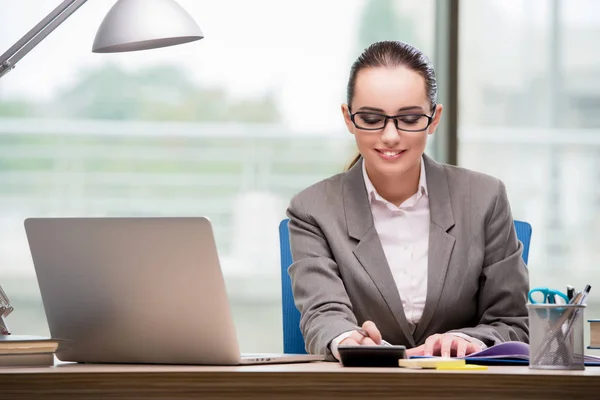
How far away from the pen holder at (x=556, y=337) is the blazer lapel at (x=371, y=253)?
2.11 feet

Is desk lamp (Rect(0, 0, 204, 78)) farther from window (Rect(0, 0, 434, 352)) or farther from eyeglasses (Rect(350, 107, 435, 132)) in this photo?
window (Rect(0, 0, 434, 352))

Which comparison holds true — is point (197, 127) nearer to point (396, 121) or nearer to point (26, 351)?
point (396, 121)

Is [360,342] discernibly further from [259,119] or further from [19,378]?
[259,119]

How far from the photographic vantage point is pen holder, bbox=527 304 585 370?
1.22 meters

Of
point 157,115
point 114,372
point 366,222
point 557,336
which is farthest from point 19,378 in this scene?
point 157,115

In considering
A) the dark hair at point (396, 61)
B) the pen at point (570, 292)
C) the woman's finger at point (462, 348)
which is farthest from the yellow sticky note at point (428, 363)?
the dark hair at point (396, 61)

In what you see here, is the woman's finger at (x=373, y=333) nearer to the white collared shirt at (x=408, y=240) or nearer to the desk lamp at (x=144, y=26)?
the white collared shirt at (x=408, y=240)

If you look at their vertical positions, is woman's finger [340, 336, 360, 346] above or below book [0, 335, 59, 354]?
below

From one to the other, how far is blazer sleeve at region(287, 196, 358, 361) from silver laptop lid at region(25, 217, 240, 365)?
32cm

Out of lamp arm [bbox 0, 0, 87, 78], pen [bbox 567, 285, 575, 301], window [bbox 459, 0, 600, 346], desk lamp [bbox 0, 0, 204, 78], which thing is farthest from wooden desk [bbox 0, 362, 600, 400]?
window [bbox 459, 0, 600, 346]

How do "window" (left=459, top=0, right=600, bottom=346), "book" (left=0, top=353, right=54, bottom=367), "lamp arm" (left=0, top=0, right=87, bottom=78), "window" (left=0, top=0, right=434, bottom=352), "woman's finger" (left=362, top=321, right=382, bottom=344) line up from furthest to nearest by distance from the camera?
"window" (left=459, top=0, right=600, bottom=346) < "window" (left=0, top=0, right=434, bottom=352) < "lamp arm" (left=0, top=0, right=87, bottom=78) < "woman's finger" (left=362, top=321, right=382, bottom=344) < "book" (left=0, top=353, right=54, bottom=367)

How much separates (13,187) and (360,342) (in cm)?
255

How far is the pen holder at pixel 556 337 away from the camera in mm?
1221

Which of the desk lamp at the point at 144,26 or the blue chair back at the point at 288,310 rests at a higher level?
the desk lamp at the point at 144,26
